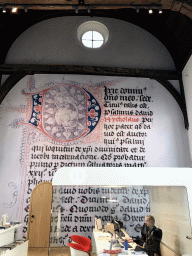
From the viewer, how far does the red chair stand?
136 inches

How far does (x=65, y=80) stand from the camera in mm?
7199

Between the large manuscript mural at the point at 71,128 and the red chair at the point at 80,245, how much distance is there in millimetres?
2614

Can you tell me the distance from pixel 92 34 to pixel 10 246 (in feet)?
22.5

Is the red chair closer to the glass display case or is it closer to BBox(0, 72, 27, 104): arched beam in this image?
the glass display case

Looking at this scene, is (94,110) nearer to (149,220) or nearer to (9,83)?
(9,83)

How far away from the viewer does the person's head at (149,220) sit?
11.1ft

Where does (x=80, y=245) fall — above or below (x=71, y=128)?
below

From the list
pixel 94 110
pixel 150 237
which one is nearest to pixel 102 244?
pixel 150 237

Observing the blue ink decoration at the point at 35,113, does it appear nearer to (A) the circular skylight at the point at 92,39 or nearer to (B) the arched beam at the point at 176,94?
(A) the circular skylight at the point at 92,39

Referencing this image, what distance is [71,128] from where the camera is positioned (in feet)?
22.1

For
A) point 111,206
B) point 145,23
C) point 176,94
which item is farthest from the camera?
point 145,23

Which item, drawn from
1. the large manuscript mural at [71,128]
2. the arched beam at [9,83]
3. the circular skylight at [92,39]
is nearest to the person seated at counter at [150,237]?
the large manuscript mural at [71,128]

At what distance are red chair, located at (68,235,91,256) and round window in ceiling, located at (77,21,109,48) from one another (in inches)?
240

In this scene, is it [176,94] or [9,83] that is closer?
[9,83]
